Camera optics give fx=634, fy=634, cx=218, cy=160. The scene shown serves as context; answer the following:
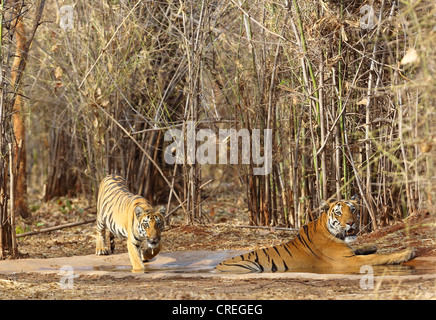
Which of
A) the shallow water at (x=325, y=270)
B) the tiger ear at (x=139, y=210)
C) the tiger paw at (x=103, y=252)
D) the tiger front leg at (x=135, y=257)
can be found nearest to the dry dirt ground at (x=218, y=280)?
the shallow water at (x=325, y=270)

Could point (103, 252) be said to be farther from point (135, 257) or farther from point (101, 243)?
point (135, 257)

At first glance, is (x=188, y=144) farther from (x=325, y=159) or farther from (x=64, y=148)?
(x=64, y=148)

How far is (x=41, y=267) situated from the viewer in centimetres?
554

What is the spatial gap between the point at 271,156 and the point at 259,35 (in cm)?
137

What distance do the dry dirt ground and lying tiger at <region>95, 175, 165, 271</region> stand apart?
0.34 metres

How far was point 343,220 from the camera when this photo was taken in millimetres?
5102

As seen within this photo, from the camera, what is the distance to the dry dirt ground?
12.5 ft

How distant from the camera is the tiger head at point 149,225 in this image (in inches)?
208

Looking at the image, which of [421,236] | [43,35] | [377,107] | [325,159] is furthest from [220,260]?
[43,35]

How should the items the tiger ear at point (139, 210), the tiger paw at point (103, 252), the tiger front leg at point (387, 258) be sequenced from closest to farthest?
the tiger front leg at point (387, 258), the tiger ear at point (139, 210), the tiger paw at point (103, 252)

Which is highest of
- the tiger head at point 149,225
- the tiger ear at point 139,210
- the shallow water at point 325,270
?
the tiger ear at point 139,210

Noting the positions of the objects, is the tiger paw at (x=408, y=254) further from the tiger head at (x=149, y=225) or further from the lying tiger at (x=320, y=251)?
the tiger head at (x=149, y=225)

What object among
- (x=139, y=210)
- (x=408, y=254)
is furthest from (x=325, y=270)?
(x=139, y=210)

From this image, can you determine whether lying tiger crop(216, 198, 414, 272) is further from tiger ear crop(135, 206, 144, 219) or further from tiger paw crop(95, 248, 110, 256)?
tiger paw crop(95, 248, 110, 256)
